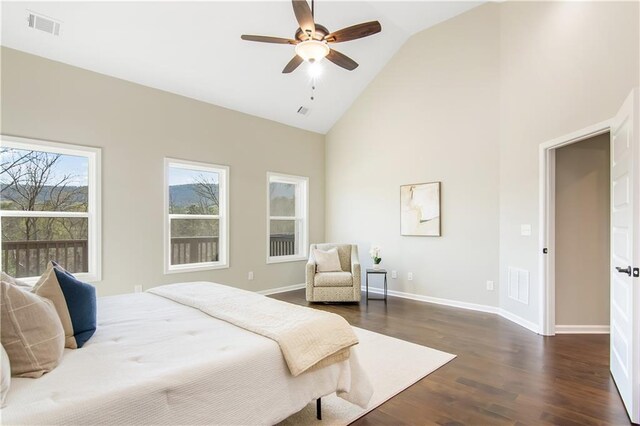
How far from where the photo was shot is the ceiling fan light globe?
2836mm

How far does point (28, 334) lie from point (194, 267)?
11.6 feet

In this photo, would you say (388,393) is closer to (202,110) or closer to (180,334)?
(180,334)

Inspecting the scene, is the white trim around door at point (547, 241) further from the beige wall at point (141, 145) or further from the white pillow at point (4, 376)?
the white pillow at point (4, 376)

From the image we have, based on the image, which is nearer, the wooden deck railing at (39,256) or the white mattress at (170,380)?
the white mattress at (170,380)

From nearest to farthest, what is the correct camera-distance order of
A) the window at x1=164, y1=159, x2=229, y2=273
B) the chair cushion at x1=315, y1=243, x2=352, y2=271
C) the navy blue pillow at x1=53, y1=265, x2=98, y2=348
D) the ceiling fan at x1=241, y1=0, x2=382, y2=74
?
the navy blue pillow at x1=53, y1=265, x2=98, y2=348
the ceiling fan at x1=241, y1=0, x2=382, y2=74
the window at x1=164, y1=159, x2=229, y2=273
the chair cushion at x1=315, y1=243, x2=352, y2=271

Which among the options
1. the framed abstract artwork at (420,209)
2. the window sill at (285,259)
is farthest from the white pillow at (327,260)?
the framed abstract artwork at (420,209)

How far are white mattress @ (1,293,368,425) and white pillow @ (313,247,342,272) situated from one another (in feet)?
11.1

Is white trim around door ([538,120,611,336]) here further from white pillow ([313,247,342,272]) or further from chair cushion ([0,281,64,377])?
chair cushion ([0,281,64,377])

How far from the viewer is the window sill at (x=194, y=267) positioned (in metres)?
4.66

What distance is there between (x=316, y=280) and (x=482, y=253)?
239 cm

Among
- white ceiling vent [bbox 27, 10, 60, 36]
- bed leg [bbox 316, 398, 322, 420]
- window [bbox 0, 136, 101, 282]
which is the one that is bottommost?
bed leg [bbox 316, 398, 322, 420]

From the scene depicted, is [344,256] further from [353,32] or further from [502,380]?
[353,32]

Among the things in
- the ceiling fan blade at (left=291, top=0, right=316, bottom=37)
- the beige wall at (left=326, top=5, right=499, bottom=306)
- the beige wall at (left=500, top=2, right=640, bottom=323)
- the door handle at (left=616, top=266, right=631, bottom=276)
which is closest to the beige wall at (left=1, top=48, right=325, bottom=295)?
the beige wall at (left=326, top=5, right=499, bottom=306)

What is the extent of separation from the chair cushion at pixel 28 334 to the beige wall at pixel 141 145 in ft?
9.52
